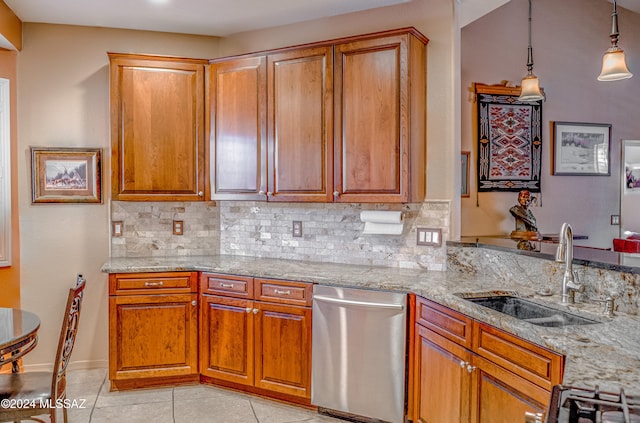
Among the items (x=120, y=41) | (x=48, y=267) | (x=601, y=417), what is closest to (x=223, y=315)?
(x=48, y=267)

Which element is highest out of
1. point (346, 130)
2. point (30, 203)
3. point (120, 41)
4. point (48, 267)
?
point (120, 41)

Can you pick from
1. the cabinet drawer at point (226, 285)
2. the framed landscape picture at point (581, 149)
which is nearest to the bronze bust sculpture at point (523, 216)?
the framed landscape picture at point (581, 149)

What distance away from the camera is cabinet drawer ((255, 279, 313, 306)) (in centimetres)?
300

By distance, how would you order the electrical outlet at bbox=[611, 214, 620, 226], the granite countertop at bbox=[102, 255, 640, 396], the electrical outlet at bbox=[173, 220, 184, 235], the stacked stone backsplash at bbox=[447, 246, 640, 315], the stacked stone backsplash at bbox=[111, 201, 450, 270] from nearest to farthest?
the granite countertop at bbox=[102, 255, 640, 396] → the stacked stone backsplash at bbox=[447, 246, 640, 315] → the stacked stone backsplash at bbox=[111, 201, 450, 270] → the electrical outlet at bbox=[173, 220, 184, 235] → the electrical outlet at bbox=[611, 214, 620, 226]

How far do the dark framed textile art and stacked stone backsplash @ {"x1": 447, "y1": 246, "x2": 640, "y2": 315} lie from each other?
5.89 feet

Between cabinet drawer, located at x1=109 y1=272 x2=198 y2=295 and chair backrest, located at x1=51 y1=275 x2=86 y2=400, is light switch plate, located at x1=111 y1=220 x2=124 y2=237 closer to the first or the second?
cabinet drawer, located at x1=109 y1=272 x2=198 y2=295

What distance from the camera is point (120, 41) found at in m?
3.75

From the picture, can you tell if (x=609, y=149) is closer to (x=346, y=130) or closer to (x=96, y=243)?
(x=346, y=130)

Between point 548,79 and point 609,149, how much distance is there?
107 centimetres

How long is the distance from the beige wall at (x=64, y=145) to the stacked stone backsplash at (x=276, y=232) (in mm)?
264

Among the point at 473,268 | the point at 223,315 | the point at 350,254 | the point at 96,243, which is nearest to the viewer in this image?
the point at 473,268

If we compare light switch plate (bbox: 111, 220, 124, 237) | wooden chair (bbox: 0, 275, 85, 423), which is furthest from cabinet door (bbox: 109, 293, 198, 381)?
wooden chair (bbox: 0, 275, 85, 423)

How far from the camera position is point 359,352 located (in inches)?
111

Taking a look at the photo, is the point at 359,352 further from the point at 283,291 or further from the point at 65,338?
the point at 65,338
